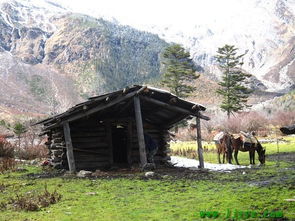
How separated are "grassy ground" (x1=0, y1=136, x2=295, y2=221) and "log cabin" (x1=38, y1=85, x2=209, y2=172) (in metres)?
3.96

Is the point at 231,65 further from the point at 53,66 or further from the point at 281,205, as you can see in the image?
the point at 53,66

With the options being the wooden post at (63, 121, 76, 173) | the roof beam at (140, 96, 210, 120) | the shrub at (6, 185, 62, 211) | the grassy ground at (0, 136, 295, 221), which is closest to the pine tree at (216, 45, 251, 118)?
the roof beam at (140, 96, 210, 120)

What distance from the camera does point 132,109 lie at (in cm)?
1952

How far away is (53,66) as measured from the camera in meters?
199

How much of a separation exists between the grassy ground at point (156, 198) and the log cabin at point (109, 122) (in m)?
3.96

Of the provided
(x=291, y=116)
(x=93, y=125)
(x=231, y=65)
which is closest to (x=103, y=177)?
(x=93, y=125)

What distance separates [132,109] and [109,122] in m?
1.46

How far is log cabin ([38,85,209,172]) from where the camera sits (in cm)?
1644

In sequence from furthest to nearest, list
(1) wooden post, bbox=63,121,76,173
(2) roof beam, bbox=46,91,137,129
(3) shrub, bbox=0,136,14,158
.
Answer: (3) shrub, bbox=0,136,14,158 → (2) roof beam, bbox=46,91,137,129 → (1) wooden post, bbox=63,121,76,173

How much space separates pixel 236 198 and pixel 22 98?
534 feet

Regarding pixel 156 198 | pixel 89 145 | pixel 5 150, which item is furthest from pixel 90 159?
pixel 156 198

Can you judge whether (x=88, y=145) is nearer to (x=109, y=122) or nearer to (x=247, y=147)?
(x=109, y=122)

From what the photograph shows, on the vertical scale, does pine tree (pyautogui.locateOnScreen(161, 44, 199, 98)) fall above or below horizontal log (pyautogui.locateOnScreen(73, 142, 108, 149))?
above

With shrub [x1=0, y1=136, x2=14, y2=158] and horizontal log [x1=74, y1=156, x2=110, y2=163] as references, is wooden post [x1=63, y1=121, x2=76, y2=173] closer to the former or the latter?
horizontal log [x1=74, y1=156, x2=110, y2=163]
